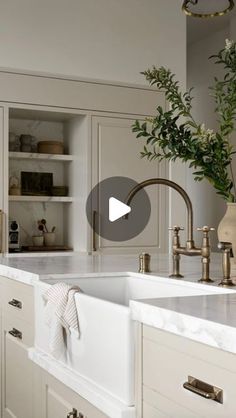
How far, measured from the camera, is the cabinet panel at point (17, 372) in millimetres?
2023

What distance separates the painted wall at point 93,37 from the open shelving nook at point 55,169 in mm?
399

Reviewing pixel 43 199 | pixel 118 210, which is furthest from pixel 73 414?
pixel 43 199

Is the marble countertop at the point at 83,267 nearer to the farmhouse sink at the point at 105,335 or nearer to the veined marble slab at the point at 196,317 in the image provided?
the farmhouse sink at the point at 105,335

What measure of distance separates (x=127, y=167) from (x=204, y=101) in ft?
6.95

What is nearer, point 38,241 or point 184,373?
point 184,373

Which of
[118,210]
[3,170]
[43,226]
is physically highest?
[3,170]

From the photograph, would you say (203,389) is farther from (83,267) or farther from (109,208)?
(109,208)

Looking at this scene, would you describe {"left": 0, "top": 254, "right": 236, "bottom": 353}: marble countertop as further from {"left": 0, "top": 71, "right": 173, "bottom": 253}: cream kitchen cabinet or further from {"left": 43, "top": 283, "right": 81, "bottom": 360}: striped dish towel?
{"left": 0, "top": 71, "right": 173, "bottom": 253}: cream kitchen cabinet

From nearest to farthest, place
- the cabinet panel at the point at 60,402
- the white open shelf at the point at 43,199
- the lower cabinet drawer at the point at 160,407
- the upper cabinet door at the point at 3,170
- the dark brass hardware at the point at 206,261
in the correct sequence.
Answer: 1. the lower cabinet drawer at the point at 160,407
2. the cabinet panel at the point at 60,402
3. the dark brass hardware at the point at 206,261
4. the upper cabinet door at the point at 3,170
5. the white open shelf at the point at 43,199

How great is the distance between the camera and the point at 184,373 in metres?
1.06

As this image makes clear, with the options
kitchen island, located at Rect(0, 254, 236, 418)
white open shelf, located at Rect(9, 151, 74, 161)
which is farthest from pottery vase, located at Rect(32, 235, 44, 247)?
kitchen island, located at Rect(0, 254, 236, 418)

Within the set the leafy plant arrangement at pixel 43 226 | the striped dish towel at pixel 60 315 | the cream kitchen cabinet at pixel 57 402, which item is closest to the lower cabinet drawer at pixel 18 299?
the cream kitchen cabinet at pixel 57 402

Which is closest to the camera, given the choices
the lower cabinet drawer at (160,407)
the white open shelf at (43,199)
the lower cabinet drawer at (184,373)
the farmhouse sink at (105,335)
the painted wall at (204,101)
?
the lower cabinet drawer at (184,373)

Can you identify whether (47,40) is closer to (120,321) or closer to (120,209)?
(120,209)
